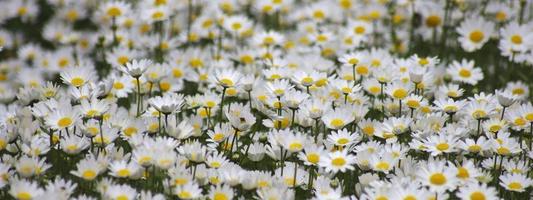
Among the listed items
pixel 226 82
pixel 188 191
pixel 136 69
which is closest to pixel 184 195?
pixel 188 191

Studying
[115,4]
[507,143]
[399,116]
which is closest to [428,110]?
[399,116]

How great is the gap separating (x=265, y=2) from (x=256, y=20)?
89 cm

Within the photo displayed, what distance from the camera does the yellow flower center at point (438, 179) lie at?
3121mm

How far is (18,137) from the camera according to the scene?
3713 mm

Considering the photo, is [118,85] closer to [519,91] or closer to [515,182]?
[515,182]

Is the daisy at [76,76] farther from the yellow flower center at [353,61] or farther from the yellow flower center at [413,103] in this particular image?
the yellow flower center at [413,103]

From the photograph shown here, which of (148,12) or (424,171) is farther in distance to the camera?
(148,12)

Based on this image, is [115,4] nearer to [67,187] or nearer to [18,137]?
[18,137]

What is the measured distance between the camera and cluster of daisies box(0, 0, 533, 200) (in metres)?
3.24

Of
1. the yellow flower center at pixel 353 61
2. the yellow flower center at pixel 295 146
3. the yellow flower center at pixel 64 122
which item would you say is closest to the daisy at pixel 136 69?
the yellow flower center at pixel 64 122

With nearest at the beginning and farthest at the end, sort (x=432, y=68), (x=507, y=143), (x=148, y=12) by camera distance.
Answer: (x=507, y=143)
(x=432, y=68)
(x=148, y=12)

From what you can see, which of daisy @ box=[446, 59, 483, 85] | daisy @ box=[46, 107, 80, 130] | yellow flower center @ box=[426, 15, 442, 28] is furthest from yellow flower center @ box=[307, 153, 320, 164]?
yellow flower center @ box=[426, 15, 442, 28]

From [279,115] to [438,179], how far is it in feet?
3.52

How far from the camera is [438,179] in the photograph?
3.13m
